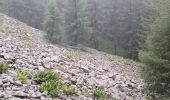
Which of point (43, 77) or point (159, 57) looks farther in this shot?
point (159, 57)

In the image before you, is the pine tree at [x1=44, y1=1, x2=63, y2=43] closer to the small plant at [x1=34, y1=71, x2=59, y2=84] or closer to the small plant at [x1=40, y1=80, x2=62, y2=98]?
the small plant at [x1=34, y1=71, x2=59, y2=84]

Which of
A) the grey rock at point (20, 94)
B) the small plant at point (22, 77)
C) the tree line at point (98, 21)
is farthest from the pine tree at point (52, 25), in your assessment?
the grey rock at point (20, 94)

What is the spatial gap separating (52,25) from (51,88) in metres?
29.1

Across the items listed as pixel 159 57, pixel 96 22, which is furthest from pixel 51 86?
pixel 96 22

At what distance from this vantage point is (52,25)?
42.9 metres

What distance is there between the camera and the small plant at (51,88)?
1406 centimetres

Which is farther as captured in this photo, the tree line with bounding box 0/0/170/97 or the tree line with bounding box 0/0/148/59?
the tree line with bounding box 0/0/148/59

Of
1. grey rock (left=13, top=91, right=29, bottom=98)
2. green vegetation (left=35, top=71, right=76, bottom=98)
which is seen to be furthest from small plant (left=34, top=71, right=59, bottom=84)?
grey rock (left=13, top=91, right=29, bottom=98)

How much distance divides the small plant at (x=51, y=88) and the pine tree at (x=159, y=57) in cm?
904

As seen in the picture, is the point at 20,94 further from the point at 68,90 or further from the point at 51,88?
the point at 68,90

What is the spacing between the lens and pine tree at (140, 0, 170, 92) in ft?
70.8

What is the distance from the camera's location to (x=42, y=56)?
22969 millimetres

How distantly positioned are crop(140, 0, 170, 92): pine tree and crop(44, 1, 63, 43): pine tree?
71.5 ft

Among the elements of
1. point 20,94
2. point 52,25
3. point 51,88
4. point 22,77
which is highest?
point 52,25
